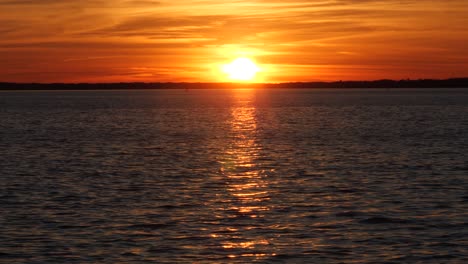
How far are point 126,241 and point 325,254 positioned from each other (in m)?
6.37

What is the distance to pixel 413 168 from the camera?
4572 cm

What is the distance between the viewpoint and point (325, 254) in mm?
23016

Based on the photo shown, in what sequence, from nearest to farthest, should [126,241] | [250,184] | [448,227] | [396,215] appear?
[126,241] → [448,227] → [396,215] → [250,184]

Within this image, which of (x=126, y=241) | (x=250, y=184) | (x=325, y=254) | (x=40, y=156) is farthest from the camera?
(x=40, y=156)

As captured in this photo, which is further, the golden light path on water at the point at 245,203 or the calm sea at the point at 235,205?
the golden light path on water at the point at 245,203

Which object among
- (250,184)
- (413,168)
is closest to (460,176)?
(413,168)

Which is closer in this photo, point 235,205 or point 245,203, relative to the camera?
point 235,205

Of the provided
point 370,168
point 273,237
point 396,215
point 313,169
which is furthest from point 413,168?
point 273,237

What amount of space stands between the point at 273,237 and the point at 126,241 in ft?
15.6

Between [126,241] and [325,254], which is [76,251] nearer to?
[126,241]

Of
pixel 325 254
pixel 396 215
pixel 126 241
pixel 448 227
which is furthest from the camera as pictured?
pixel 396 215

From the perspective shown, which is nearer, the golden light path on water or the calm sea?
the calm sea

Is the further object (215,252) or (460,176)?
(460,176)

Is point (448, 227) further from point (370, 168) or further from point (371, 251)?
point (370, 168)
